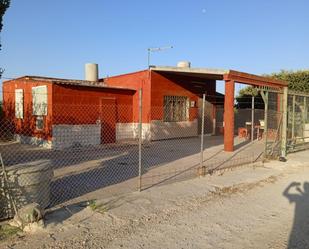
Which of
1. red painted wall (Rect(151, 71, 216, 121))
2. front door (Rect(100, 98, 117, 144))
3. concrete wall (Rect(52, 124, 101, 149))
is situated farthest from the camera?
red painted wall (Rect(151, 71, 216, 121))

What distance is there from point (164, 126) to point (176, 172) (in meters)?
9.69

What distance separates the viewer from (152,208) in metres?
5.88

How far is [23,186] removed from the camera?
5.05m

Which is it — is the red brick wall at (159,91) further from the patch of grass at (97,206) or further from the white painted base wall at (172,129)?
the patch of grass at (97,206)

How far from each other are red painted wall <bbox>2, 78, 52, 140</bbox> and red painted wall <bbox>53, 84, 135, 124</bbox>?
440 millimetres

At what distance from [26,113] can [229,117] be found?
10437 millimetres

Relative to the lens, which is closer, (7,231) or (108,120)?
(7,231)

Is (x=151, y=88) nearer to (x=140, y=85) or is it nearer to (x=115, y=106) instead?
(x=140, y=85)

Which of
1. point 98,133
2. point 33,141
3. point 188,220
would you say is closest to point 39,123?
point 33,141

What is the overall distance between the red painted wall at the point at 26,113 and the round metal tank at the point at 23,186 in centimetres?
986

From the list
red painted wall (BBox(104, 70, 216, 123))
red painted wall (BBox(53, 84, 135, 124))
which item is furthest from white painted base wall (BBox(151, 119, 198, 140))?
red painted wall (BBox(53, 84, 135, 124))

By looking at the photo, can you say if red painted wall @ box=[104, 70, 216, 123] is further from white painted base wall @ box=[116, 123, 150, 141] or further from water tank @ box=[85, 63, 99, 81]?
water tank @ box=[85, 63, 99, 81]

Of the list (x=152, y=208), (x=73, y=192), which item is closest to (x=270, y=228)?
(x=152, y=208)

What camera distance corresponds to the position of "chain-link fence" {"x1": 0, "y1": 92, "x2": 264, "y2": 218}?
5591mm
